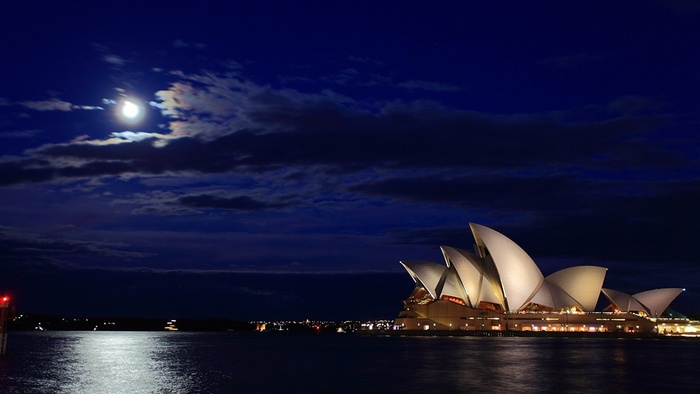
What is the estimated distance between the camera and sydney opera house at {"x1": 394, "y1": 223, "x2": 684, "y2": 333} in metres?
97.9

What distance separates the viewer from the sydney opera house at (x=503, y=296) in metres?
97.9

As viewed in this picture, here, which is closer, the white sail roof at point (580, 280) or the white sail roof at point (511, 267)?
the white sail roof at point (511, 267)

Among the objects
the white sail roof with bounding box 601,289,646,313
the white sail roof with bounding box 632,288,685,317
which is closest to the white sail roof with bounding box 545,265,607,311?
the white sail roof with bounding box 601,289,646,313

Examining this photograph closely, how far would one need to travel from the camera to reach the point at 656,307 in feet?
395

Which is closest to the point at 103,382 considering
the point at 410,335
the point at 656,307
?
the point at 410,335

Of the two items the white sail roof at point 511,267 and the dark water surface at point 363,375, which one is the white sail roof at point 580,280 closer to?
the white sail roof at point 511,267

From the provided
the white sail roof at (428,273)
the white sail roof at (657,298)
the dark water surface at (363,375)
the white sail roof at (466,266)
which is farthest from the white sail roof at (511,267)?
the dark water surface at (363,375)

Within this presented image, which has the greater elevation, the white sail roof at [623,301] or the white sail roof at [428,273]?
the white sail roof at [428,273]

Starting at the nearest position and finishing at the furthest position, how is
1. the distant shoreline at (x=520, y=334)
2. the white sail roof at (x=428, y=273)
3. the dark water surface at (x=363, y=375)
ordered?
the dark water surface at (x=363, y=375) → the white sail roof at (x=428, y=273) → the distant shoreline at (x=520, y=334)

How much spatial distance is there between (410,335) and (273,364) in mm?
65975

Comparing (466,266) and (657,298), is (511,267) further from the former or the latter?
(657,298)

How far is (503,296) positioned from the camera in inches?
4058

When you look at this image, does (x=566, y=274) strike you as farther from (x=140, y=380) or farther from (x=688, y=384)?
(x=140, y=380)

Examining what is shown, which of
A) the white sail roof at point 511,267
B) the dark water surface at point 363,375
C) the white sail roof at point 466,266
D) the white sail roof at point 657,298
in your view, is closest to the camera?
the dark water surface at point 363,375
